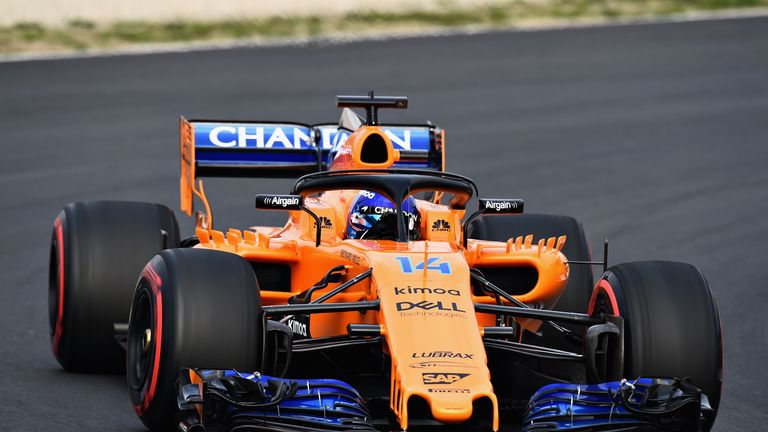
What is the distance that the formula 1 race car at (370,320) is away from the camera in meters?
6.65

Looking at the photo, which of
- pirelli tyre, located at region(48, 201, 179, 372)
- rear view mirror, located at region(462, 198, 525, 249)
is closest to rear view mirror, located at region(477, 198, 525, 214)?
rear view mirror, located at region(462, 198, 525, 249)

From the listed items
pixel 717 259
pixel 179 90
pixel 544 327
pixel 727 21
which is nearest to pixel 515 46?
pixel 727 21

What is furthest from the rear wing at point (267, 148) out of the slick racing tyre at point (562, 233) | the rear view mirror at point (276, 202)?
the rear view mirror at point (276, 202)

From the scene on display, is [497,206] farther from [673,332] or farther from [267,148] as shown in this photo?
[267,148]

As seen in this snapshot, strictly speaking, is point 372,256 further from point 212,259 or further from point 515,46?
point 515,46

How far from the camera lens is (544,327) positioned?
945 centimetres

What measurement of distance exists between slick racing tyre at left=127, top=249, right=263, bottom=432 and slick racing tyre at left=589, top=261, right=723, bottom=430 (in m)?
1.82

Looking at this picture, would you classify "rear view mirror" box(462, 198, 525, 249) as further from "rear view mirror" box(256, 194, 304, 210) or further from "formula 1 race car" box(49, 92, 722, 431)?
"rear view mirror" box(256, 194, 304, 210)

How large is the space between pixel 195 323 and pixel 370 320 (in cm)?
105

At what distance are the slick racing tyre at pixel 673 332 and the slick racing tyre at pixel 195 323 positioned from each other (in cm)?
182

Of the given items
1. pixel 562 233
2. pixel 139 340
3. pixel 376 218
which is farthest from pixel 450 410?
pixel 562 233

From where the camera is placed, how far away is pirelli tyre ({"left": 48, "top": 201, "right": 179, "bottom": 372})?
9094 mm

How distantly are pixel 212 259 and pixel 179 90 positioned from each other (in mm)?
15313

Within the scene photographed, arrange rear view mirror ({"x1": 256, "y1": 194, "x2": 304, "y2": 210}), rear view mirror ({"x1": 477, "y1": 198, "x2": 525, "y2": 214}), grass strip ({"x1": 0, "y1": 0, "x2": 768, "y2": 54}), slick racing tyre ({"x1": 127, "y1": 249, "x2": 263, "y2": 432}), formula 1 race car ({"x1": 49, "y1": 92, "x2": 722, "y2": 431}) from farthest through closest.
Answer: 1. grass strip ({"x1": 0, "y1": 0, "x2": 768, "y2": 54})
2. rear view mirror ({"x1": 477, "y1": 198, "x2": 525, "y2": 214})
3. rear view mirror ({"x1": 256, "y1": 194, "x2": 304, "y2": 210})
4. slick racing tyre ({"x1": 127, "y1": 249, "x2": 263, "y2": 432})
5. formula 1 race car ({"x1": 49, "y1": 92, "x2": 722, "y2": 431})
